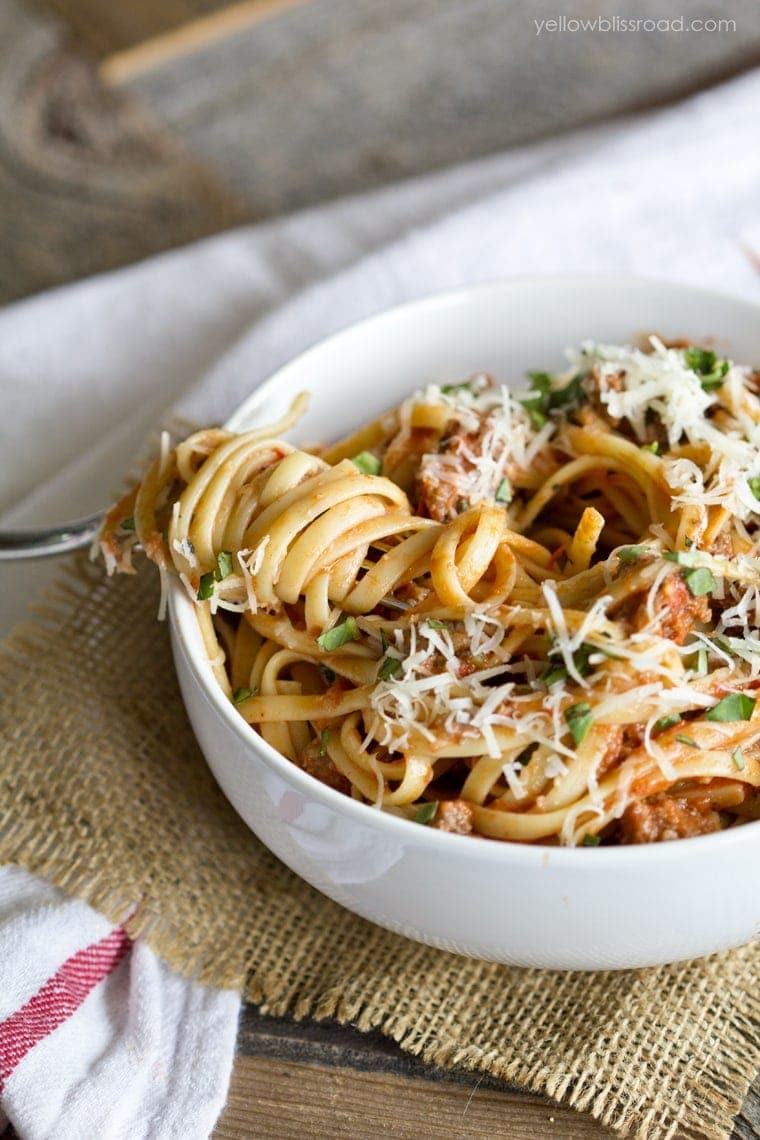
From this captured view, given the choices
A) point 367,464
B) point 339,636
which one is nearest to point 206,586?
point 339,636

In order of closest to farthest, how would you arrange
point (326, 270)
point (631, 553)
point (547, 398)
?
point (631, 553) < point (547, 398) < point (326, 270)

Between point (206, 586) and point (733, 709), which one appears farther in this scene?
point (206, 586)

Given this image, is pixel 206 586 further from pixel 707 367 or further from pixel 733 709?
pixel 707 367

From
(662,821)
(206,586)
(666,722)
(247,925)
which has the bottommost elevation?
(247,925)

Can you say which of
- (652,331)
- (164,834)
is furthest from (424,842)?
(652,331)

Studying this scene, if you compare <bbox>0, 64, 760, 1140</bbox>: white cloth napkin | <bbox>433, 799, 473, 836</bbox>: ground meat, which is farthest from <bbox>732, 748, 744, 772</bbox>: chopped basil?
<bbox>0, 64, 760, 1140</bbox>: white cloth napkin

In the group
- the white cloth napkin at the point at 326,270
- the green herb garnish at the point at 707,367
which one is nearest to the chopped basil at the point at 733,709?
the green herb garnish at the point at 707,367
